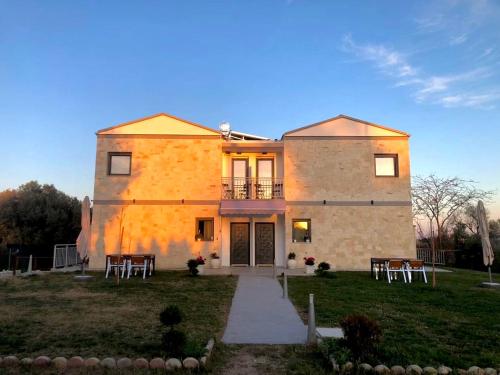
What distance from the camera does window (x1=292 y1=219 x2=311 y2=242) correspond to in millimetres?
19859

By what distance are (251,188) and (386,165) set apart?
7.50 metres

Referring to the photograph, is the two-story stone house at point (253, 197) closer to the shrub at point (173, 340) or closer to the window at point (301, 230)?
the window at point (301, 230)

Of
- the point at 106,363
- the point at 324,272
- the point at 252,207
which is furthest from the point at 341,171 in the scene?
the point at 106,363

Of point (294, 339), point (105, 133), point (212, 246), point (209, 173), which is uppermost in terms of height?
point (105, 133)

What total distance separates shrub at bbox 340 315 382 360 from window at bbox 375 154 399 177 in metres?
16.1

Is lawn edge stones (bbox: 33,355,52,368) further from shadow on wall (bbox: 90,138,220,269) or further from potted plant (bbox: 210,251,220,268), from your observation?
shadow on wall (bbox: 90,138,220,269)

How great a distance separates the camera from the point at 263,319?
332 inches

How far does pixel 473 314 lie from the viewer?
8953 millimetres

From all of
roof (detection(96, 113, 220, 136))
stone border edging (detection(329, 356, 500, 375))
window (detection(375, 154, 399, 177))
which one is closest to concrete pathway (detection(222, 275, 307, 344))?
stone border edging (detection(329, 356, 500, 375))

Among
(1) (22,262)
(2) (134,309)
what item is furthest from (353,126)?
(1) (22,262)

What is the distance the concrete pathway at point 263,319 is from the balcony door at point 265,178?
27.8 feet

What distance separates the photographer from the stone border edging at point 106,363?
5176mm

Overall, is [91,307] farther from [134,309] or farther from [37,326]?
[37,326]

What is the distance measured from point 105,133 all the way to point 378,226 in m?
15.3
